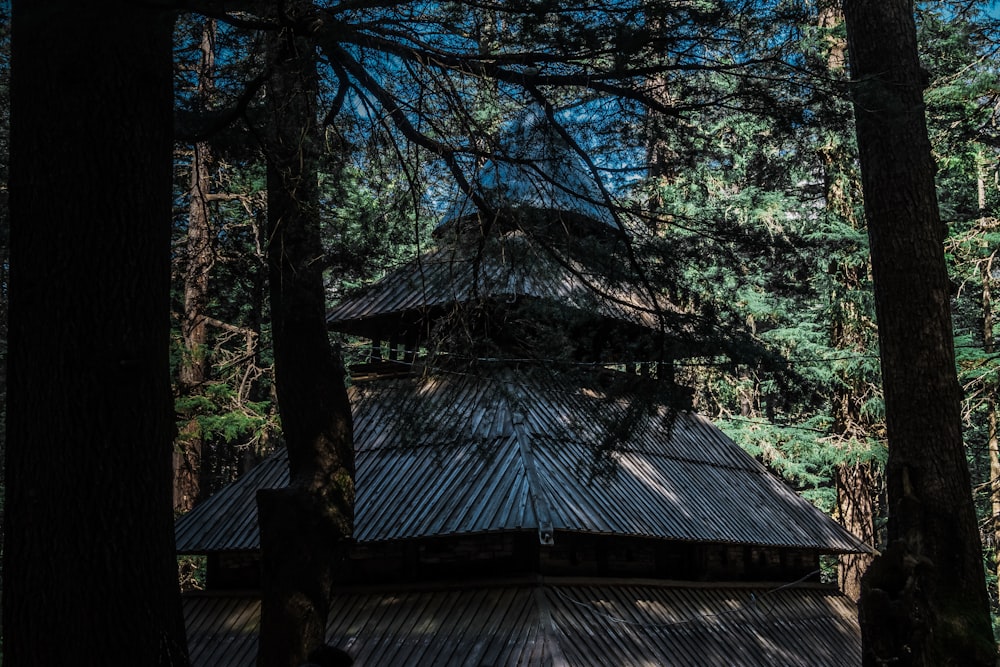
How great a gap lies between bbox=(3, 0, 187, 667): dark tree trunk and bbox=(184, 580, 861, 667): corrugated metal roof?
5359mm

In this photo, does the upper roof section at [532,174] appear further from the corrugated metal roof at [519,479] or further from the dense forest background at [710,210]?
the corrugated metal roof at [519,479]

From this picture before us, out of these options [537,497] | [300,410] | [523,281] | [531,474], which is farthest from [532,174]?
[531,474]

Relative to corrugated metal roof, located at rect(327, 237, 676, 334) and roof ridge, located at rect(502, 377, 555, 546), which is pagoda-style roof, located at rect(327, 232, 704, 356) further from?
roof ridge, located at rect(502, 377, 555, 546)

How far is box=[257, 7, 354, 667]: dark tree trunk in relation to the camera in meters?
7.71

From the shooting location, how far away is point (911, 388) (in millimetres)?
8172

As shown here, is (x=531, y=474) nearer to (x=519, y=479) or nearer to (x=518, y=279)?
(x=519, y=479)

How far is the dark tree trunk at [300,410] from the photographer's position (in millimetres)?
7711

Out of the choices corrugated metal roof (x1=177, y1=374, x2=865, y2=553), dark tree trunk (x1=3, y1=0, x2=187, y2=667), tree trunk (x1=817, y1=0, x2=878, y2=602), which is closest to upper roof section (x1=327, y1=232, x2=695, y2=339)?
corrugated metal roof (x1=177, y1=374, x2=865, y2=553)

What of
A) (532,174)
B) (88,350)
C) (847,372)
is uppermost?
(532,174)

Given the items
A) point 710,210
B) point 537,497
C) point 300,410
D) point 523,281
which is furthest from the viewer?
point 710,210

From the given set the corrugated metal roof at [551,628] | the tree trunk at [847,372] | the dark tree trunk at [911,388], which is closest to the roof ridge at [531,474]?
the corrugated metal roof at [551,628]

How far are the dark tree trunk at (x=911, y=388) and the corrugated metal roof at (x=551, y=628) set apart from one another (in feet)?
10.9

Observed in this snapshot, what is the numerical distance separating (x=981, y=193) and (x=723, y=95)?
19.3m

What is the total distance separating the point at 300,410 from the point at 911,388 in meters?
4.88
